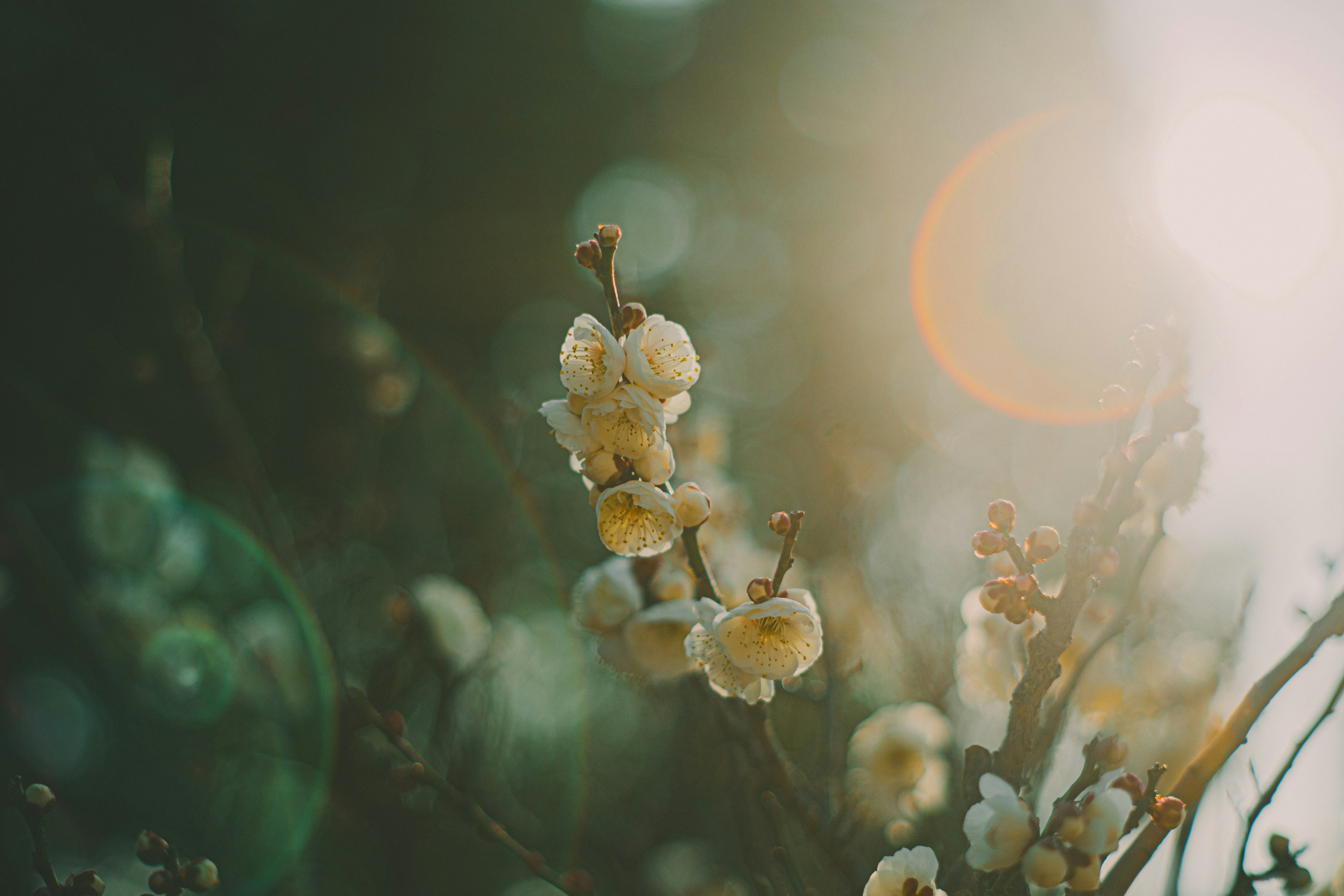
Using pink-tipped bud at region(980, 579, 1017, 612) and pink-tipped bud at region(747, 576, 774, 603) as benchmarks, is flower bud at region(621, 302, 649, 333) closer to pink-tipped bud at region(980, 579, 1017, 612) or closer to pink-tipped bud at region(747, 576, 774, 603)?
pink-tipped bud at region(747, 576, 774, 603)

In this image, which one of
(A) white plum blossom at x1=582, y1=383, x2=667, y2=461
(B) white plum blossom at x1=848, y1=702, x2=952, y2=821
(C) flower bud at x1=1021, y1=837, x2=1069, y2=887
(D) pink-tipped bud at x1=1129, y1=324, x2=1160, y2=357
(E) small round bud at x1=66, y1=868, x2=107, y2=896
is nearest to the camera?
(C) flower bud at x1=1021, y1=837, x2=1069, y2=887

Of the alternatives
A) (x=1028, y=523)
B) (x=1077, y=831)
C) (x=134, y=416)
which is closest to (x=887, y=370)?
(x=1028, y=523)

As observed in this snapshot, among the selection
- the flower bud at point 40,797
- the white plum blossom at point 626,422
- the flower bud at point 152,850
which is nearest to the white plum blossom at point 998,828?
the white plum blossom at point 626,422

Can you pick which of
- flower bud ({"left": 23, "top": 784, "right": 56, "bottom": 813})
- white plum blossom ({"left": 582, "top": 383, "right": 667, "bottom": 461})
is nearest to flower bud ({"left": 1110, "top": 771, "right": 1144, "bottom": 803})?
white plum blossom ({"left": 582, "top": 383, "right": 667, "bottom": 461})

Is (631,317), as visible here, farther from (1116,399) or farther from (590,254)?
(1116,399)

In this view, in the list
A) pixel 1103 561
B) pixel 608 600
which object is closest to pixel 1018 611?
pixel 1103 561

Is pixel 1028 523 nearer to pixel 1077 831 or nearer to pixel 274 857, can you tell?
pixel 1077 831

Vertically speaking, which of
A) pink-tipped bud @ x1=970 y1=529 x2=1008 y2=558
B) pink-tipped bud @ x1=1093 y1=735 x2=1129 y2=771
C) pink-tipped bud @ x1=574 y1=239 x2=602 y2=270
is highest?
pink-tipped bud @ x1=574 y1=239 x2=602 y2=270
